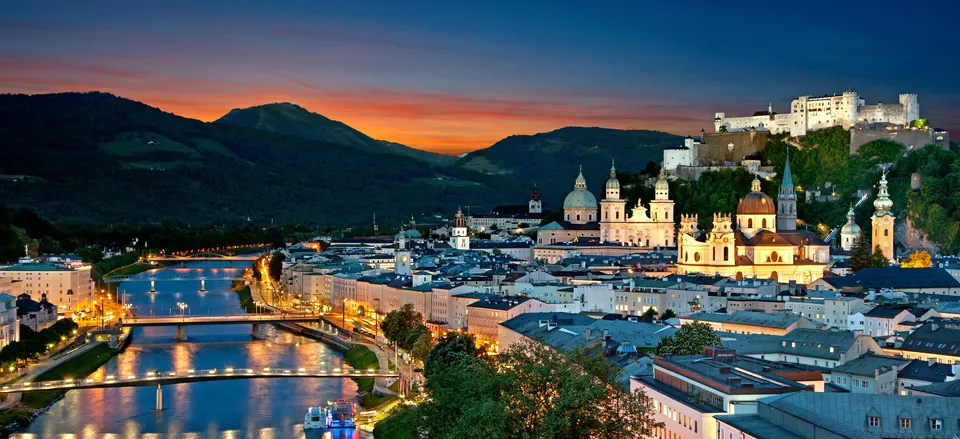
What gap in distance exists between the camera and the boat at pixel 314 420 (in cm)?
3453

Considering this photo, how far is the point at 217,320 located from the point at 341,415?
894 inches

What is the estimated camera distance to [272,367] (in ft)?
149

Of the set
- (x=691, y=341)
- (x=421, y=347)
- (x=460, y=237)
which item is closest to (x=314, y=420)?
(x=421, y=347)

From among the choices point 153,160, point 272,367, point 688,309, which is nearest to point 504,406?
point 272,367

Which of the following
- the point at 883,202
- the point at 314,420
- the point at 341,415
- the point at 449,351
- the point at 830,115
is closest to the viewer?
the point at 314,420

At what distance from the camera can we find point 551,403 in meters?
21.1

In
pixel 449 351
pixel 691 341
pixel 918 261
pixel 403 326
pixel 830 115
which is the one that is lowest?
pixel 403 326

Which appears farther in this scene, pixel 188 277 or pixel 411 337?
pixel 188 277

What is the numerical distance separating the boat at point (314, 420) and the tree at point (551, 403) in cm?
1129

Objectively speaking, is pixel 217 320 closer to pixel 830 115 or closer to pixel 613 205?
pixel 613 205

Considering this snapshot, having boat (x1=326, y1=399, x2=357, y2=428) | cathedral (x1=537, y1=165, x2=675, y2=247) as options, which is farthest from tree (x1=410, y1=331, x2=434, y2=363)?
cathedral (x1=537, y1=165, x2=675, y2=247)

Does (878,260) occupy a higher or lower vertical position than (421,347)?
higher

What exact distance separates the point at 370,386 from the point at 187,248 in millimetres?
85463

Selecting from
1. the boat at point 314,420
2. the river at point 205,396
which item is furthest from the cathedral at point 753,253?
the boat at point 314,420
